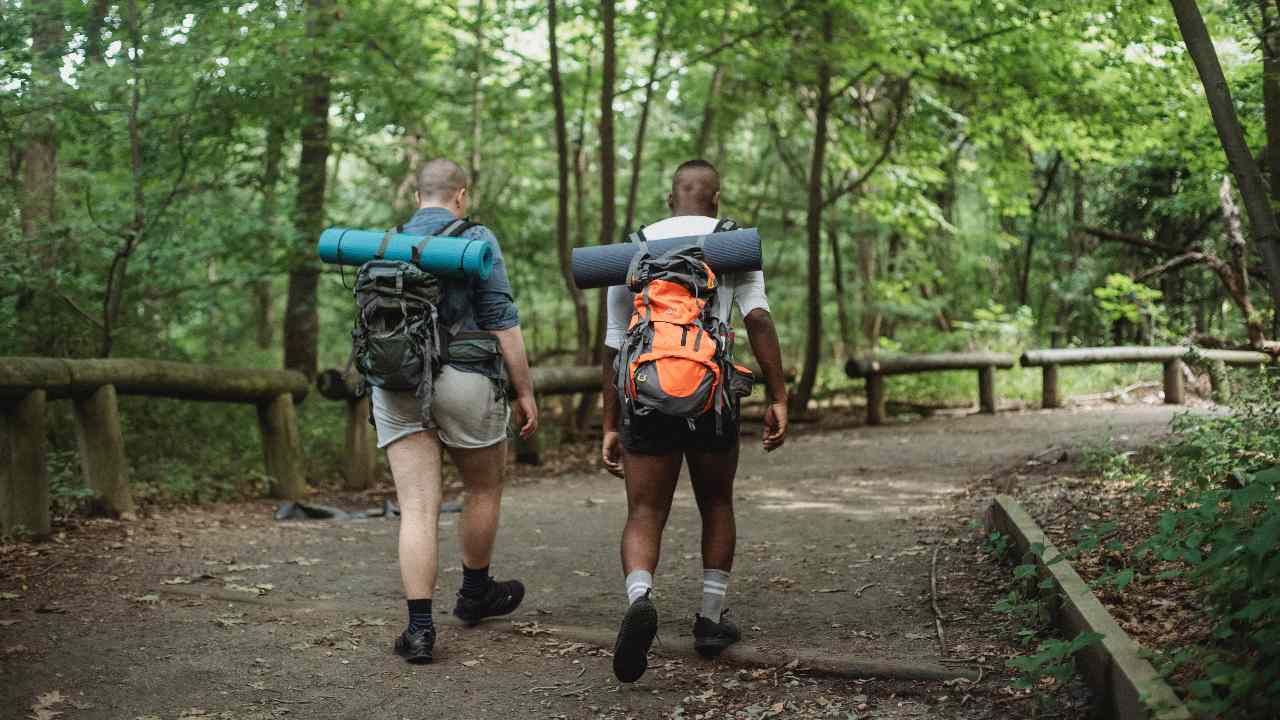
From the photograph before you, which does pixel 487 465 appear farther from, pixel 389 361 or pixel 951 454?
pixel 951 454

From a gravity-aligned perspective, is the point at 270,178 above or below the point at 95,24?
below

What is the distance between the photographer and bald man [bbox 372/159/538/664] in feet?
14.9

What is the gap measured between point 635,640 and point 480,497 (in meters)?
1.30

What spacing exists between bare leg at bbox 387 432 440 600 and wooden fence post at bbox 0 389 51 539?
339cm

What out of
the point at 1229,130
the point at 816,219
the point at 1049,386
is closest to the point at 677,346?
the point at 1229,130

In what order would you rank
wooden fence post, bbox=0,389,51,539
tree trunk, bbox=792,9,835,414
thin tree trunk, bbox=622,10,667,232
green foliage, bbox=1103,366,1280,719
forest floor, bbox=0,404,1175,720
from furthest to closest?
1. tree trunk, bbox=792,9,835,414
2. thin tree trunk, bbox=622,10,667,232
3. wooden fence post, bbox=0,389,51,539
4. forest floor, bbox=0,404,1175,720
5. green foliage, bbox=1103,366,1280,719

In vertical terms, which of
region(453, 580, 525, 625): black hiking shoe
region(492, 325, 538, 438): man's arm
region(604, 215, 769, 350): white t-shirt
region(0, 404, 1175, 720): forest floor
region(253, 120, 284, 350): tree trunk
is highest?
region(253, 120, 284, 350): tree trunk

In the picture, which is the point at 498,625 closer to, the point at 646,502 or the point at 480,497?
the point at 480,497

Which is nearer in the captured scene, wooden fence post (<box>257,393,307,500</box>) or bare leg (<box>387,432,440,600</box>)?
bare leg (<box>387,432,440,600</box>)

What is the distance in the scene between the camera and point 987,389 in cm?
1567

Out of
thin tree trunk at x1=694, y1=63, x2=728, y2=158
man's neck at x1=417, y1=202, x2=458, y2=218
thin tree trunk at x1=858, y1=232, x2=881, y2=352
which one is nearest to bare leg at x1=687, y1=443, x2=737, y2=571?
man's neck at x1=417, y1=202, x2=458, y2=218

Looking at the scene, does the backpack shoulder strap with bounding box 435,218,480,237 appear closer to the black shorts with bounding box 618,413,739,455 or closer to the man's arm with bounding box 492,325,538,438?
the man's arm with bounding box 492,325,538,438

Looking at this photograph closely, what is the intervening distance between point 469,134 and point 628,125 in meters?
5.64

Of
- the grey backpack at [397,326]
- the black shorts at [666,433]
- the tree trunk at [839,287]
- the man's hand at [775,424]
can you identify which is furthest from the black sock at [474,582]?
the tree trunk at [839,287]
